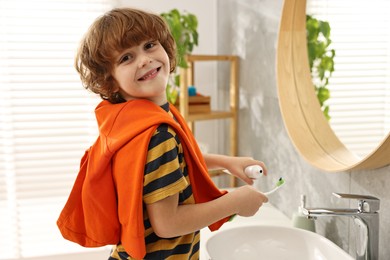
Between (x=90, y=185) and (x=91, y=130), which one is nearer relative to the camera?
(x=90, y=185)

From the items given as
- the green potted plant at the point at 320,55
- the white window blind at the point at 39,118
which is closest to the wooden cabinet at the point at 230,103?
the white window blind at the point at 39,118

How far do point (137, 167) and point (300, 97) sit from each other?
79 cm

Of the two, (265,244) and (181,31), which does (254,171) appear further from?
(181,31)

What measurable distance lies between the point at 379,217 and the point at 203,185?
18.2 inches

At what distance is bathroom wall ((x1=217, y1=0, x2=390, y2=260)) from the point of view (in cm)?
128

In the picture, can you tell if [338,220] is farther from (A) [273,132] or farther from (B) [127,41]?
(B) [127,41]

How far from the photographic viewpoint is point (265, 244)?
1.42 metres

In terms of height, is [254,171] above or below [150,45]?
below

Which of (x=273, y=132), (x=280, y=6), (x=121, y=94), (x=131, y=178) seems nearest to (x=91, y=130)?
(x=273, y=132)

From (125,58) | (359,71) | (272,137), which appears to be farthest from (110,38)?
(272,137)

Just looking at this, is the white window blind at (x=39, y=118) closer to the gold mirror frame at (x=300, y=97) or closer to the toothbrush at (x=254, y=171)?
the gold mirror frame at (x=300, y=97)

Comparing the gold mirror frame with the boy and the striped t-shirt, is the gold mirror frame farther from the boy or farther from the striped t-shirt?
the striped t-shirt

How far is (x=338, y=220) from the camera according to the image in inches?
55.2

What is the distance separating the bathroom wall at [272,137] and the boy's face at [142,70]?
575 mm
